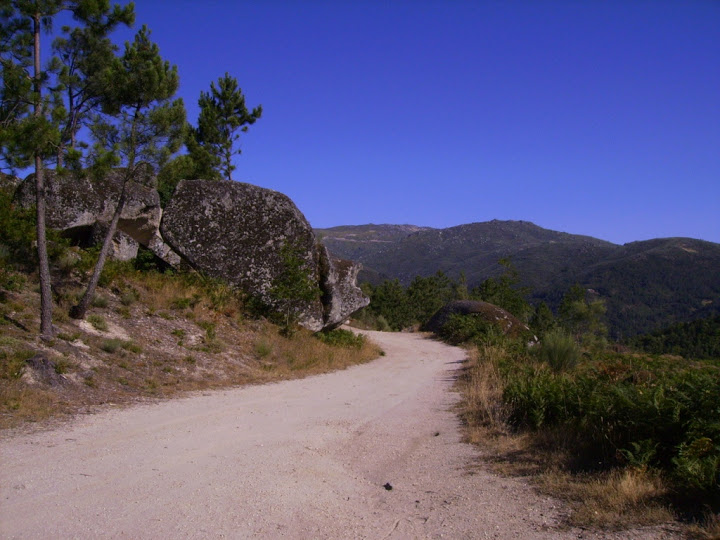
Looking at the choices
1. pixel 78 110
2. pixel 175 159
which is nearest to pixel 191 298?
pixel 175 159

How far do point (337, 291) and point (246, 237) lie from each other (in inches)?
132

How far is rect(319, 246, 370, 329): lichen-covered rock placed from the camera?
57.4 feet

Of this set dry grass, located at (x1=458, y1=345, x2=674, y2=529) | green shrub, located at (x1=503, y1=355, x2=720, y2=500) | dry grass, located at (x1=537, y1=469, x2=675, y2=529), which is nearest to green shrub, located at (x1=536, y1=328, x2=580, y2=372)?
dry grass, located at (x1=458, y1=345, x2=674, y2=529)

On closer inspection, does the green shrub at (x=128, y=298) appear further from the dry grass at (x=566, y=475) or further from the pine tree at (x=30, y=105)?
the dry grass at (x=566, y=475)

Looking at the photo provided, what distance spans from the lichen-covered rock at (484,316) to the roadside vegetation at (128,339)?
9415mm

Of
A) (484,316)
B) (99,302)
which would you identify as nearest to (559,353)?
(99,302)

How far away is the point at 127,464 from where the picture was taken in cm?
560

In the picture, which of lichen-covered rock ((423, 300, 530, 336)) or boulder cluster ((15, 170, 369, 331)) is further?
lichen-covered rock ((423, 300, 530, 336))

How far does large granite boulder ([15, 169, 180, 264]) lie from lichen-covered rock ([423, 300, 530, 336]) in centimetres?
1495

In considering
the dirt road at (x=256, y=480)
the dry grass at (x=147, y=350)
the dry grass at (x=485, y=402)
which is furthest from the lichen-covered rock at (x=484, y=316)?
the dirt road at (x=256, y=480)

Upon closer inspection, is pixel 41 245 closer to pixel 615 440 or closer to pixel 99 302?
pixel 99 302

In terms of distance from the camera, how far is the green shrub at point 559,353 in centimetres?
1126

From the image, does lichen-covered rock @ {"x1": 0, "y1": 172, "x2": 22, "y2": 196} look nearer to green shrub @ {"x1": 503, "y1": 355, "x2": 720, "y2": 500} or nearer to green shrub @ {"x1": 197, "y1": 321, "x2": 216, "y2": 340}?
green shrub @ {"x1": 197, "y1": 321, "x2": 216, "y2": 340}

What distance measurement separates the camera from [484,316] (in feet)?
83.6
